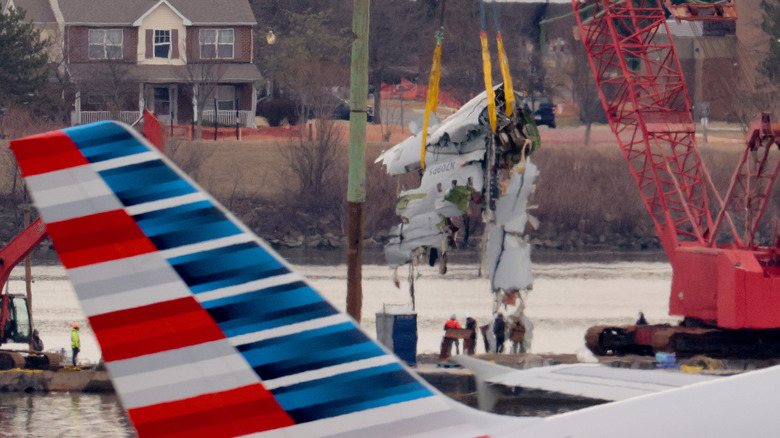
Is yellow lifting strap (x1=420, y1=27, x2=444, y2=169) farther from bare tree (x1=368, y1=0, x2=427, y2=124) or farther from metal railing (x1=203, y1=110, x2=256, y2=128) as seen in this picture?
bare tree (x1=368, y1=0, x2=427, y2=124)

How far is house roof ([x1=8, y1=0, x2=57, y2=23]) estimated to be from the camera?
263 feet

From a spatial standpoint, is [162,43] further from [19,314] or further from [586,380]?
[586,380]

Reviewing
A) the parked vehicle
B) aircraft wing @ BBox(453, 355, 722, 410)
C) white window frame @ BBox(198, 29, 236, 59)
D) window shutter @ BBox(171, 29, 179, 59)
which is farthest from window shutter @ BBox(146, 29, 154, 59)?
aircraft wing @ BBox(453, 355, 722, 410)

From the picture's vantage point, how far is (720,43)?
8288cm

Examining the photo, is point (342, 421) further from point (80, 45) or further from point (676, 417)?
point (80, 45)

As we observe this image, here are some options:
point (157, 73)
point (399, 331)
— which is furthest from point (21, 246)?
point (157, 73)

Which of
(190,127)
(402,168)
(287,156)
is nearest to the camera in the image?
(402,168)

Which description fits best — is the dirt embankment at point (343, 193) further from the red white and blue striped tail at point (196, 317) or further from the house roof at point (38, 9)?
the red white and blue striped tail at point (196, 317)

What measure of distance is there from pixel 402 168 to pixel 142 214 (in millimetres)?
16549

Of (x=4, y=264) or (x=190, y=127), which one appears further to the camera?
(x=190, y=127)

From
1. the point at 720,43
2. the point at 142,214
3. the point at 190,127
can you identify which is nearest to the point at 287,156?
the point at 190,127

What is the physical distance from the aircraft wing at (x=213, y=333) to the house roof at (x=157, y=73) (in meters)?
68.5

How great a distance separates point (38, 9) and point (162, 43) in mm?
8366

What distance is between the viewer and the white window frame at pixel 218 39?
79812 mm
